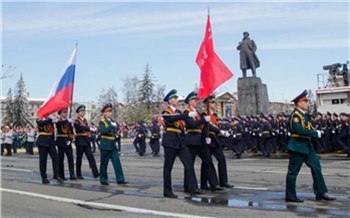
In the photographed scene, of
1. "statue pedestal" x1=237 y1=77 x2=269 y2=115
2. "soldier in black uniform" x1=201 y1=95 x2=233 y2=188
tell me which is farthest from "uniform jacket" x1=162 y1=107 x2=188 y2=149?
"statue pedestal" x1=237 y1=77 x2=269 y2=115

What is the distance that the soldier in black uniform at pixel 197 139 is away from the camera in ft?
29.3

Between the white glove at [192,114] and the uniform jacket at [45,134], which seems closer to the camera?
the white glove at [192,114]

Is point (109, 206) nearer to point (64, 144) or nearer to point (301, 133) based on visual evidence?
point (301, 133)

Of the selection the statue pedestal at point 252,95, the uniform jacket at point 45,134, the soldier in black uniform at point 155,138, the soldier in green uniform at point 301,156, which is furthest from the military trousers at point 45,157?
the statue pedestal at point 252,95

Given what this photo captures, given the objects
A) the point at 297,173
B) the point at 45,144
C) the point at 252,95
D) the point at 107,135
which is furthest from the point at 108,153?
the point at 252,95

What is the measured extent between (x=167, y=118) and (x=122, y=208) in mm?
2037

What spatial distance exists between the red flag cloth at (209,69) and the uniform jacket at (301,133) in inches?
71.8

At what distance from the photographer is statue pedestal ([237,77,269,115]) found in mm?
24547

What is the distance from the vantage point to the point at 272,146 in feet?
64.5

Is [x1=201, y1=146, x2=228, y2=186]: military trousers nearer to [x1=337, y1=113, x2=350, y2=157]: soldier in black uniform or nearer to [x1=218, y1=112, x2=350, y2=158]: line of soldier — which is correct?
[x1=218, y1=112, x2=350, y2=158]: line of soldier

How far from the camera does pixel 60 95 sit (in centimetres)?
1149

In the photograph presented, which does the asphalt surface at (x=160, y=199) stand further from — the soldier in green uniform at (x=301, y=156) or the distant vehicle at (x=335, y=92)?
the distant vehicle at (x=335, y=92)

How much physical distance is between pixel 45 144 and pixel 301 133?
6610 mm

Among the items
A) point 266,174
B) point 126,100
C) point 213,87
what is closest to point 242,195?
point 213,87
